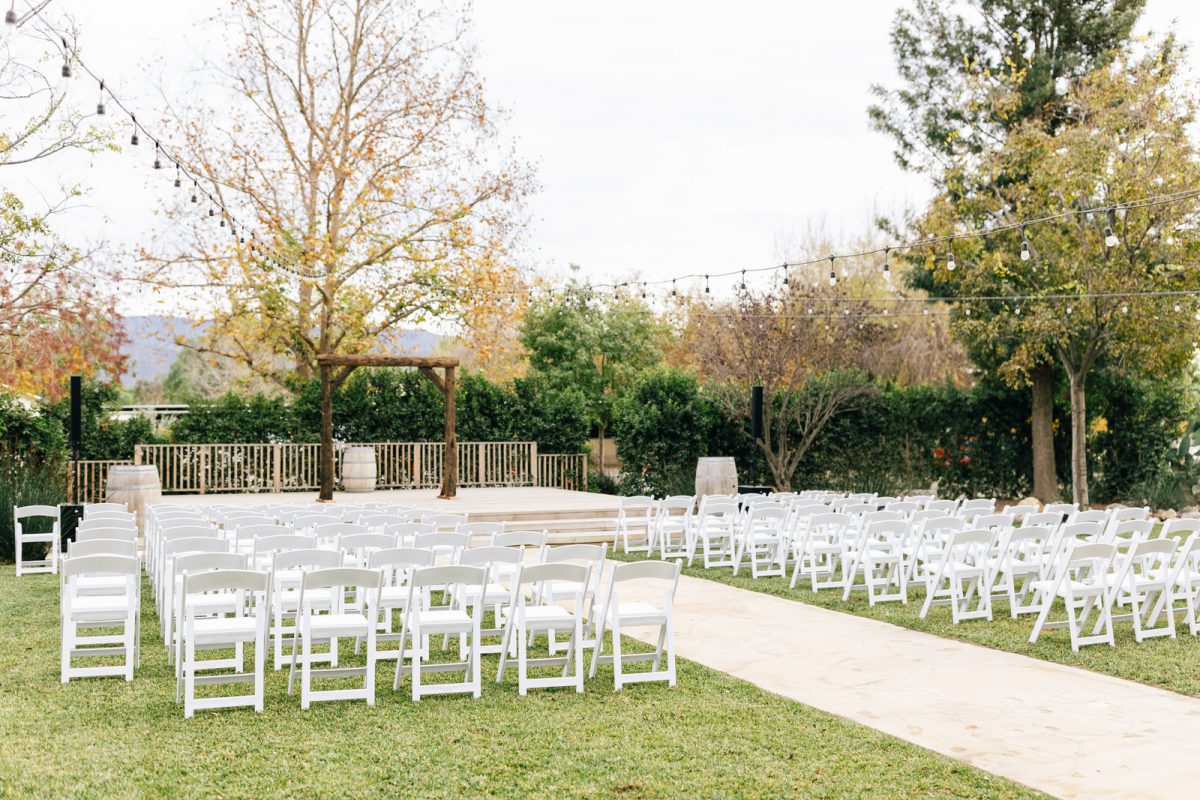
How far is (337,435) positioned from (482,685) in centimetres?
1529

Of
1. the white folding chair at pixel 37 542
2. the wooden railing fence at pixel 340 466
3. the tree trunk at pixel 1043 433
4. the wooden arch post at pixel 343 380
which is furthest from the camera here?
the tree trunk at pixel 1043 433

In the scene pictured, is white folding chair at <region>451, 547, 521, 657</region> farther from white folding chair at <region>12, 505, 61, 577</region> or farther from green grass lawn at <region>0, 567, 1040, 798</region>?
white folding chair at <region>12, 505, 61, 577</region>

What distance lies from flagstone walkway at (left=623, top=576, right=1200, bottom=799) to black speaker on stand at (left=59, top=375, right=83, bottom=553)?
6583mm

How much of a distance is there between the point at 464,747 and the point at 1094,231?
14.9 m

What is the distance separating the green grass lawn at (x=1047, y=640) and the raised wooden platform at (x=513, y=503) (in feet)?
18.4

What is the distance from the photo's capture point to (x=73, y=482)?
1572 centimetres

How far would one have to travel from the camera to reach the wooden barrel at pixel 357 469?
19.6 m

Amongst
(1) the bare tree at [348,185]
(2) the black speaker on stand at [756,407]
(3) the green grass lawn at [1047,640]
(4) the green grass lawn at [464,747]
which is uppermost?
(1) the bare tree at [348,185]

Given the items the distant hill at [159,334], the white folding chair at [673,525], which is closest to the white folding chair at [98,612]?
the white folding chair at [673,525]

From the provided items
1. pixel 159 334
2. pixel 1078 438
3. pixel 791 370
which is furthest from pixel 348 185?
pixel 1078 438

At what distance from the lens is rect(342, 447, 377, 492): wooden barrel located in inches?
772

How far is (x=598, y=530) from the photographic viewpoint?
15.7 meters

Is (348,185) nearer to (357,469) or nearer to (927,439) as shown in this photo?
(357,469)

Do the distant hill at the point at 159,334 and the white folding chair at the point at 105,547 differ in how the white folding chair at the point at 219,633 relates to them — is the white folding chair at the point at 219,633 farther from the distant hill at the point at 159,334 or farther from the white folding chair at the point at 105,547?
the distant hill at the point at 159,334
